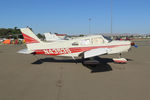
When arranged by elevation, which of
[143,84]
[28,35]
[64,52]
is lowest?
[143,84]

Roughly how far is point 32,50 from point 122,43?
5694 millimetres

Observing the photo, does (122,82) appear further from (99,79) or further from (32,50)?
(32,50)

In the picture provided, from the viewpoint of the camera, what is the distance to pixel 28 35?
8.02 m

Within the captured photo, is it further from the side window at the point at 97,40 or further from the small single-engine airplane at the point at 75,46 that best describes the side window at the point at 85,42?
the side window at the point at 97,40

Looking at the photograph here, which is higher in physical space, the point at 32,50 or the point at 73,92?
the point at 32,50

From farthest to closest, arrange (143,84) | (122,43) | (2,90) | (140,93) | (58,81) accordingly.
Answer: (122,43)
(58,81)
(143,84)
(2,90)
(140,93)

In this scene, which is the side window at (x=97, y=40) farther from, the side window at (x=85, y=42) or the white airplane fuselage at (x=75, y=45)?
the side window at (x=85, y=42)

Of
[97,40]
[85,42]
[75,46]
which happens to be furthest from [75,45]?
[97,40]

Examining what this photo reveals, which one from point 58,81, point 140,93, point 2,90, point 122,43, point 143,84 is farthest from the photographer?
point 122,43

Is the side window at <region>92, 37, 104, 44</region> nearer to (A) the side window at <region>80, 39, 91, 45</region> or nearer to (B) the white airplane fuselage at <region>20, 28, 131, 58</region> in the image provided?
(B) the white airplane fuselage at <region>20, 28, 131, 58</region>

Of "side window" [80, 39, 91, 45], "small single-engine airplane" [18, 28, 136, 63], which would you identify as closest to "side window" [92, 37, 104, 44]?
"small single-engine airplane" [18, 28, 136, 63]

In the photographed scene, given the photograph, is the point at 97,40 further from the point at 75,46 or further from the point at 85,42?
the point at 75,46

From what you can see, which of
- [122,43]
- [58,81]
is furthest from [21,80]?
[122,43]

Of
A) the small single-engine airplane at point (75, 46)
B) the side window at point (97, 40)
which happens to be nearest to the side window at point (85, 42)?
the small single-engine airplane at point (75, 46)
